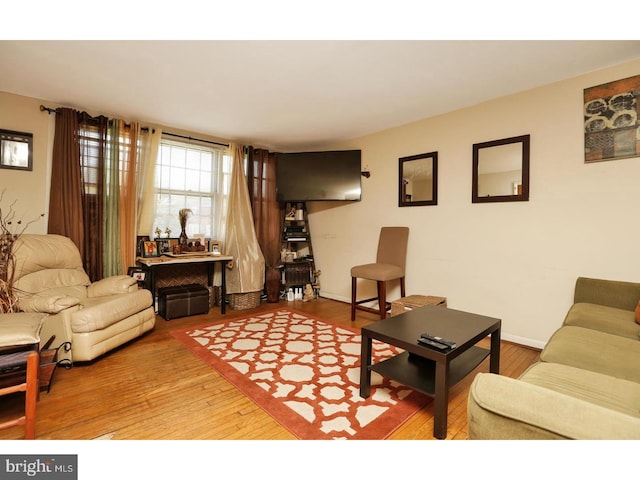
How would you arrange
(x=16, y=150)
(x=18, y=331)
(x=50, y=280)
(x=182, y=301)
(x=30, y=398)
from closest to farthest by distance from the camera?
1. (x=30, y=398)
2. (x=18, y=331)
3. (x=50, y=280)
4. (x=16, y=150)
5. (x=182, y=301)

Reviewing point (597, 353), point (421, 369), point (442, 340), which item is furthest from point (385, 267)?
point (597, 353)

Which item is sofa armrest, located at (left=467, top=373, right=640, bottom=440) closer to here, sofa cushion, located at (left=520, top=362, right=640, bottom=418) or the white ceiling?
sofa cushion, located at (left=520, top=362, right=640, bottom=418)

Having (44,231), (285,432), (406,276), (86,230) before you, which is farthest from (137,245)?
(406,276)

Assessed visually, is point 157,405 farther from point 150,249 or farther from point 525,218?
point 525,218

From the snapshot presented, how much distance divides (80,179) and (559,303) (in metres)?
4.75

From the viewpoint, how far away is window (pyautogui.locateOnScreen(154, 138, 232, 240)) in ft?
12.6

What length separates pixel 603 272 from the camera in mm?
2348

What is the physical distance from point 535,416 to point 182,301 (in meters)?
3.49

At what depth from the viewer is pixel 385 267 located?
3375 mm

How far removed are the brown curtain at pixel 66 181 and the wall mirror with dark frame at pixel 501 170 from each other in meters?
4.10

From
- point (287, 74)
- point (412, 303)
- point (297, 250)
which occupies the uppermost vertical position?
point (287, 74)
